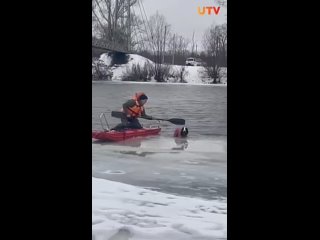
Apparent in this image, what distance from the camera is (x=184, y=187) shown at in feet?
6.85

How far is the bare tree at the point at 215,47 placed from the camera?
2150 millimetres

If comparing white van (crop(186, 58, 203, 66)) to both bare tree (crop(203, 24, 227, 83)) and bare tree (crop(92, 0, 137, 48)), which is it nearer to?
bare tree (crop(203, 24, 227, 83))

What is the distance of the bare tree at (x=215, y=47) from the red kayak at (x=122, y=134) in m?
0.44

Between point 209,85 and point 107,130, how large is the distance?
2.02ft

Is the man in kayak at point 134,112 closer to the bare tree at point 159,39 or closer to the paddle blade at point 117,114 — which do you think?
the paddle blade at point 117,114

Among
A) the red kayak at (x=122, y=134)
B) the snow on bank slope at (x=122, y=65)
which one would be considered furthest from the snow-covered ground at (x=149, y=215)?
the snow on bank slope at (x=122, y=65)

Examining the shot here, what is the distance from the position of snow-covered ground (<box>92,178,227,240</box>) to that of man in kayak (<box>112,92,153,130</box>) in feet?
1.10

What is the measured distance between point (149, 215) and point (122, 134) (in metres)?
0.47

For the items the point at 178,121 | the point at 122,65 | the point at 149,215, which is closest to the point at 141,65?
the point at 122,65

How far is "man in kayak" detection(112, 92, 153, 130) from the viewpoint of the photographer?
2.21 meters
